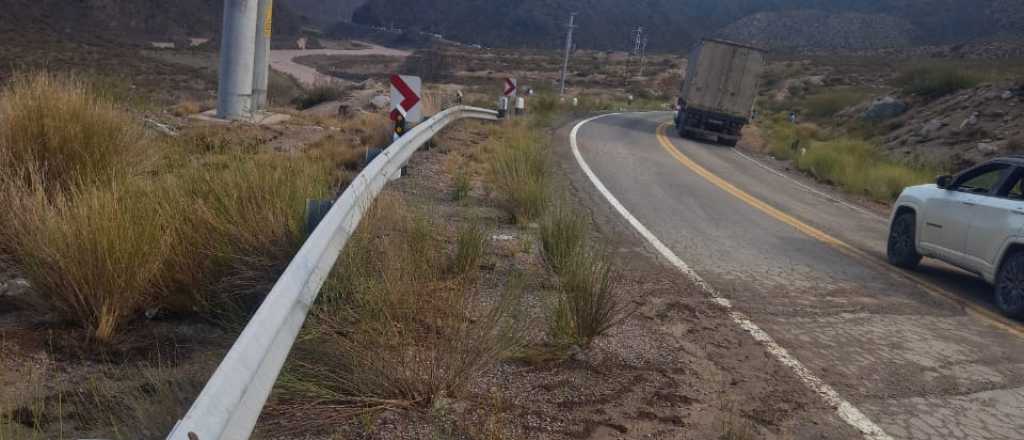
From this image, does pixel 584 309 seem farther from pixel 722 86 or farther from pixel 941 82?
pixel 941 82

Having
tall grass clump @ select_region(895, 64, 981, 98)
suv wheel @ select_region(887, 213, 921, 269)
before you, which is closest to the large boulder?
tall grass clump @ select_region(895, 64, 981, 98)

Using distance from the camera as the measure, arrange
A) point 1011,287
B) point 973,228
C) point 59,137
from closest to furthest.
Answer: point 59,137 < point 1011,287 < point 973,228

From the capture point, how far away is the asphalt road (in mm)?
5125

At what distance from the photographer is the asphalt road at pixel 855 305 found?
5.12 metres

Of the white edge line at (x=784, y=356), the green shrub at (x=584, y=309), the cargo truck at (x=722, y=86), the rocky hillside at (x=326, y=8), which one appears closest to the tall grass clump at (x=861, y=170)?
the cargo truck at (x=722, y=86)

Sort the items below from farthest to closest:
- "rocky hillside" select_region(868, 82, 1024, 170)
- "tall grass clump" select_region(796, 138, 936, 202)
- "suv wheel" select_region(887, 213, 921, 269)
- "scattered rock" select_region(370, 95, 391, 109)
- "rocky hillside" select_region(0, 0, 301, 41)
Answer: "rocky hillside" select_region(0, 0, 301, 41)
"rocky hillside" select_region(868, 82, 1024, 170)
"scattered rock" select_region(370, 95, 391, 109)
"tall grass clump" select_region(796, 138, 936, 202)
"suv wheel" select_region(887, 213, 921, 269)

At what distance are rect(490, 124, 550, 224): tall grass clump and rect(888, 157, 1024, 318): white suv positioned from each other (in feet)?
13.8

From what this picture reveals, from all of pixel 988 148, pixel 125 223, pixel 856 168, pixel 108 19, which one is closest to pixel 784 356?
pixel 125 223

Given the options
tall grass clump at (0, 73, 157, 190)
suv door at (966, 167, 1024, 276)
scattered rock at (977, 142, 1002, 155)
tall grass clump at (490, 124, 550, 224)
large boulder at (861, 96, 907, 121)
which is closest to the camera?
tall grass clump at (0, 73, 157, 190)

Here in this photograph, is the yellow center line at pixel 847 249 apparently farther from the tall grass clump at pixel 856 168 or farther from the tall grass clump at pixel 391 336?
the tall grass clump at pixel 391 336

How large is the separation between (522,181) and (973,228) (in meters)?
4.82

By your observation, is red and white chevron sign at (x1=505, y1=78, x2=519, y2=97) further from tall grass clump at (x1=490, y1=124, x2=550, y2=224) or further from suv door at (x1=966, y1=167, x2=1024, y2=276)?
suv door at (x1=966, y1=167, x2=1024, y2=276)

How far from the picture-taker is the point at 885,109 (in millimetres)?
35625

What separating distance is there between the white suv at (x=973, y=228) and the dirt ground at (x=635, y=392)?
10.1ft
